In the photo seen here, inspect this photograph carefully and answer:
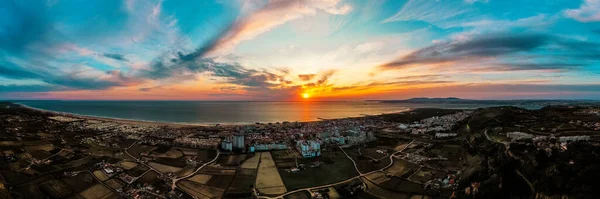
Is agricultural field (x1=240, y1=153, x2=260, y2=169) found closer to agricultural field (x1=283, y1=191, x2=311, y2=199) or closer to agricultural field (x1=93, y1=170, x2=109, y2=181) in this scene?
agricultural field (x1=283, y1=191, x2=311, y2=199)

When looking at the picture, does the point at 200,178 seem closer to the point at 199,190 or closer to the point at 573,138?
the point at 199,190

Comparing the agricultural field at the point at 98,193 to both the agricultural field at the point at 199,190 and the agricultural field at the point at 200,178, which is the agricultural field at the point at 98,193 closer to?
the agricultural field at the point at 199,190

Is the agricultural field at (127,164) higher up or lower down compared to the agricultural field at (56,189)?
higher up

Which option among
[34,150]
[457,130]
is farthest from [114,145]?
[457,130]

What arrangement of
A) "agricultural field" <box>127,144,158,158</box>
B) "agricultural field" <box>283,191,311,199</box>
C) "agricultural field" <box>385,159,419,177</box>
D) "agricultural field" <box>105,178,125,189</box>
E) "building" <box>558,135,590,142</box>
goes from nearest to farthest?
"agricultural field" <box>283,191,311,199</box>
"building" <box>558,135,590,142</box>
"agricultural field" <box>105,178,125,189</box>
"agricultural field" <box>385,159,419,177</box>
"agricultural field" <box>127,144,158,158</box>

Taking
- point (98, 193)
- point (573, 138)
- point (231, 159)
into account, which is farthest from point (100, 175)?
point (573, 138)

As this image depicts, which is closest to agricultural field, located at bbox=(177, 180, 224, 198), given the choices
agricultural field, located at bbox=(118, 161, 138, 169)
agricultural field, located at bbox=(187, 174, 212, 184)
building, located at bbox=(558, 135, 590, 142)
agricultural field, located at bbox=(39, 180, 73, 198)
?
agricultural field, located at bbox=(187, 174, 212, 184)

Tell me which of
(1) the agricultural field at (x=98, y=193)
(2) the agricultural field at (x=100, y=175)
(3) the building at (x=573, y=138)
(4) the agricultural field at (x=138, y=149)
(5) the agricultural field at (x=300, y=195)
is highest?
(3) the building at (x=573, y=138)

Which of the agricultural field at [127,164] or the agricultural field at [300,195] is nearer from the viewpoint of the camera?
the agricultural field at [300,195]

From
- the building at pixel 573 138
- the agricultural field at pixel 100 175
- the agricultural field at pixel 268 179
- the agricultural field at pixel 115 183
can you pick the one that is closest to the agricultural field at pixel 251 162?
the agricultural field at pixel 268 179
